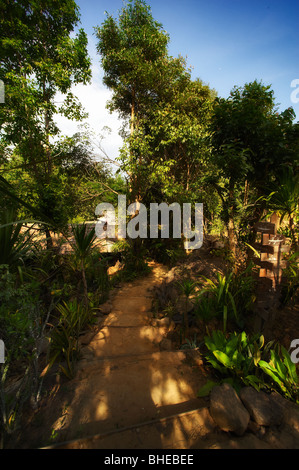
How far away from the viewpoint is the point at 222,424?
1.60 meters

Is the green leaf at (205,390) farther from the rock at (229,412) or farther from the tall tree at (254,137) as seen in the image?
the tall tree at (254,137)

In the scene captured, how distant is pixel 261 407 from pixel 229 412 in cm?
33

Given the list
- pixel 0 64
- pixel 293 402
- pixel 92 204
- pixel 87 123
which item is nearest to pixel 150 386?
pixel 293 402

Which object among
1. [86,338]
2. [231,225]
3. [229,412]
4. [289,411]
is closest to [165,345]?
[86,338]

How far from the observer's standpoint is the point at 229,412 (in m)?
1.59

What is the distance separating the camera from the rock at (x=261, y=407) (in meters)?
1.61

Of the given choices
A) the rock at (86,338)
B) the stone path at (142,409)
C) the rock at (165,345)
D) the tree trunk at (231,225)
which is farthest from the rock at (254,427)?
the tree trunk at (231,225)

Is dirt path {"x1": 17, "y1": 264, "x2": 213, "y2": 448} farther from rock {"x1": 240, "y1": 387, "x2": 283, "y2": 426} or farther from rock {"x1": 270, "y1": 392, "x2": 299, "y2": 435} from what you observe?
rock {"x1": 270, "y1": 392, "x2": 299, "y2": 435}

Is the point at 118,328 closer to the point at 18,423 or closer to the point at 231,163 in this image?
the point at 18,423

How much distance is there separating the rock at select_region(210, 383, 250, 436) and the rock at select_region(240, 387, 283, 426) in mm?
97

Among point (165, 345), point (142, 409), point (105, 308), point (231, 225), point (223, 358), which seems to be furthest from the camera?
point (105, 308)

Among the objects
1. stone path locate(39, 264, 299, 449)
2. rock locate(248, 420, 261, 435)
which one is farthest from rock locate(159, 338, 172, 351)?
rock locate(248, 420, 261, 435)

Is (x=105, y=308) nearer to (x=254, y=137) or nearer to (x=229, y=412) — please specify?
(x=229, y=412)

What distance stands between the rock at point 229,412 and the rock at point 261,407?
97 mm
